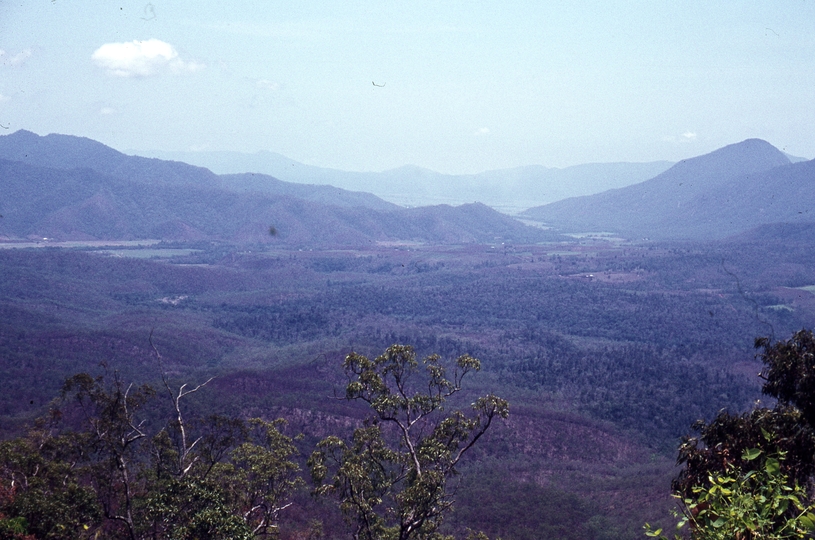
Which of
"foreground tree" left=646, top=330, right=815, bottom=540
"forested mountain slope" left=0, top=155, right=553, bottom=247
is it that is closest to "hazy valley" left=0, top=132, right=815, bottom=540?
"forested mountain slope" left=0, top=155, right=553, bottom=247

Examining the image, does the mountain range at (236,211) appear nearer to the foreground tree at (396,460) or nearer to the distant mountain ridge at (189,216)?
the distant mountain ridge at (189,216)

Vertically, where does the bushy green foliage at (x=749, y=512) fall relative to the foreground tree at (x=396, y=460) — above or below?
above

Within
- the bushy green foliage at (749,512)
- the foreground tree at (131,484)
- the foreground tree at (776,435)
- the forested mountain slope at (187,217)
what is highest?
the forested mountain slope at (187,217)

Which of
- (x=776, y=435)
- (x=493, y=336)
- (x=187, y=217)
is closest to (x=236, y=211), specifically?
(x=187, y=217)

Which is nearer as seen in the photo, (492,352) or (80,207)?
(492,352)

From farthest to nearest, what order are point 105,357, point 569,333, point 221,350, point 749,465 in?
1. point 569,333
2. point 221,350
3. point 105,357
4. point 749,465

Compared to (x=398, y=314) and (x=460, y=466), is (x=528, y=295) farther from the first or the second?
(x=460, y=466)

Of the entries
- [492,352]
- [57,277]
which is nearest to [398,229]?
[57,277]

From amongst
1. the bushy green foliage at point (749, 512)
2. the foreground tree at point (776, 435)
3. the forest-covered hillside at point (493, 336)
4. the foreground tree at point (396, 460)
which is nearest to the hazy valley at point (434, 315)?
the forest-covered hillside at point (493, 336)
